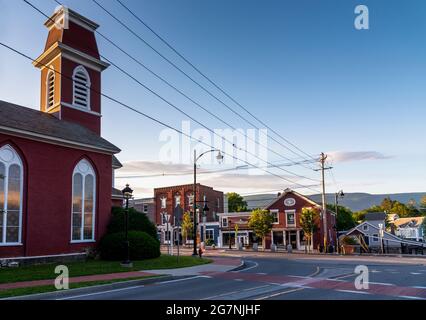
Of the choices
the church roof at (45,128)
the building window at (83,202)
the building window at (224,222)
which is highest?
the church roof at (45,128)

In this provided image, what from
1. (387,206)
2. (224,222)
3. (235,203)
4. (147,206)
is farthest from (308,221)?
(387,206)

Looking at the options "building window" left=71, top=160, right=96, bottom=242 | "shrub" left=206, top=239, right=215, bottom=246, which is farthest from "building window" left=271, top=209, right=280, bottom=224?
"building window" left=71, top=160, right=96, bottom=242

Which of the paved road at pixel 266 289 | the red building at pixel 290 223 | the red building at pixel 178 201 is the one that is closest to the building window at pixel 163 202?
the red building at pixel 178 201

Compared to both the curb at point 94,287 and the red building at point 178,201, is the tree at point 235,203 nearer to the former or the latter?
the red building at point 178,201

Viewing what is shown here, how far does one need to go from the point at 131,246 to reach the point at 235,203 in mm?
63900

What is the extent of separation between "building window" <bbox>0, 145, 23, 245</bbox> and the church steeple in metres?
7.93

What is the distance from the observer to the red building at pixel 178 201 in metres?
64.8

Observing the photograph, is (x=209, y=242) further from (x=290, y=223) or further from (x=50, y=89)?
(x=50, y=89)

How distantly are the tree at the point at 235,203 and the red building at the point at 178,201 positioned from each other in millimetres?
15458

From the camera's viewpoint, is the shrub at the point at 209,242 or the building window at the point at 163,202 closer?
the shrub at the point at 209,242

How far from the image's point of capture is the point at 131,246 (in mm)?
22859
